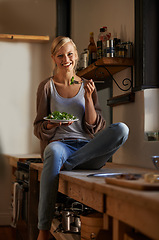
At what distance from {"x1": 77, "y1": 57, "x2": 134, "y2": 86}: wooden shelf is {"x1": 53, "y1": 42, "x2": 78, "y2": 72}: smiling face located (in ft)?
Result: 0.73

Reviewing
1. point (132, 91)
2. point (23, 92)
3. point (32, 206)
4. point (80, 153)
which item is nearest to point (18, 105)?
point (23, 92)

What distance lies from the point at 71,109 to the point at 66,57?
323 mm

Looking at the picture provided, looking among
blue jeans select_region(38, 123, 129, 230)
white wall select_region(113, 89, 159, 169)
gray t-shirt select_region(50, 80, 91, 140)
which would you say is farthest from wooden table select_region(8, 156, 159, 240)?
white wall select_region(113, 89, 159, 169)

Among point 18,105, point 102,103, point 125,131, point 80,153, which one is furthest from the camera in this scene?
point 18,105

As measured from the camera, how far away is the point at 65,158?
7.04 ft

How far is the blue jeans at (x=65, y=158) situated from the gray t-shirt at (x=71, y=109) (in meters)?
0.21

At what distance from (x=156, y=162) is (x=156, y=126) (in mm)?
666

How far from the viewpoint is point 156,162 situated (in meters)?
1.79

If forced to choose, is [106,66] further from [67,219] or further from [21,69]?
[21,69]

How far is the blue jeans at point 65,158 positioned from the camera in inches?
78.4

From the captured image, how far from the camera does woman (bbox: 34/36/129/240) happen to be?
2.04 m

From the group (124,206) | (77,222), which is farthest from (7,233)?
(124,206)

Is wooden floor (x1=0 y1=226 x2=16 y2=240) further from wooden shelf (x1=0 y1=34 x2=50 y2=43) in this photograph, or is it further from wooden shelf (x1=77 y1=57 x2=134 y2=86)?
wooden shelf (x1=0 y1=34 x2=50 y2=43)

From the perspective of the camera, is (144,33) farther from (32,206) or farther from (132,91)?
(32,206)
